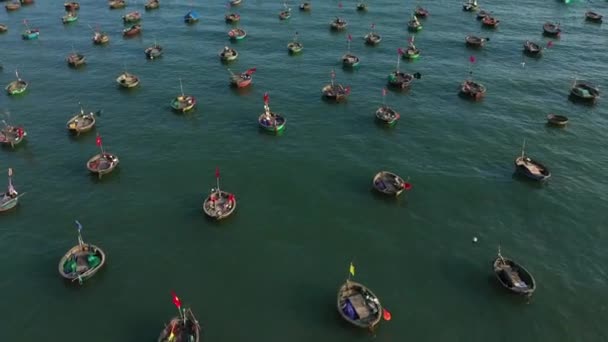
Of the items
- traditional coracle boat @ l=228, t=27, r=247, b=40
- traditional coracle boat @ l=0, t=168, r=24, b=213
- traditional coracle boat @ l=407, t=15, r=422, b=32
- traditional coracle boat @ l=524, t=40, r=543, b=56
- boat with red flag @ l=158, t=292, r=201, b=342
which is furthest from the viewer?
traditional coracle boat @ l=407, t=15, r=422, b=32

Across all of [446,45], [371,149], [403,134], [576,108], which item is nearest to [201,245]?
[371,149]

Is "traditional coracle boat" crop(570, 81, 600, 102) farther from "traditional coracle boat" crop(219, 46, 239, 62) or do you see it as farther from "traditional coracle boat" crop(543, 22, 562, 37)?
"traditional coracle boat" crop(219, 46, 239, 62)

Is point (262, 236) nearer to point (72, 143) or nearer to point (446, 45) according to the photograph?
point (72, 143)

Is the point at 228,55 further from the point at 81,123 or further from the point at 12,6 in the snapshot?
the point at 12,6

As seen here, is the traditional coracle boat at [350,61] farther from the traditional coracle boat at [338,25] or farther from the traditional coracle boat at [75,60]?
the traditional coracle boat at [75,60]

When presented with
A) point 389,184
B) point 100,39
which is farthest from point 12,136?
point 389,184

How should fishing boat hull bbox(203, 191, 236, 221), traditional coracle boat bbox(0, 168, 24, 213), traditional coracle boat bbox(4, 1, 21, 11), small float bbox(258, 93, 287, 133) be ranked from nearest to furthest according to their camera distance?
1. fishing boat hull bbox(203, 191, 236, 221)
2. traditional coracle boat bbox(0, 168, 24, 213)
3. small float bbox(258, 93, 287, 133)
4. traditional coracle boat bbox(4, 1, 21, 11)

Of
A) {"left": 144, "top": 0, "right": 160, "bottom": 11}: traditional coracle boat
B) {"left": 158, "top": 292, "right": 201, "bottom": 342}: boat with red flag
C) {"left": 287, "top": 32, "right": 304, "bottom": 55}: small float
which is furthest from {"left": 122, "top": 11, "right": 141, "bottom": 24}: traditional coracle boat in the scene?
{"left": 158, "top": 292, "right": 201, "bottom": 342}: boat with red flag
